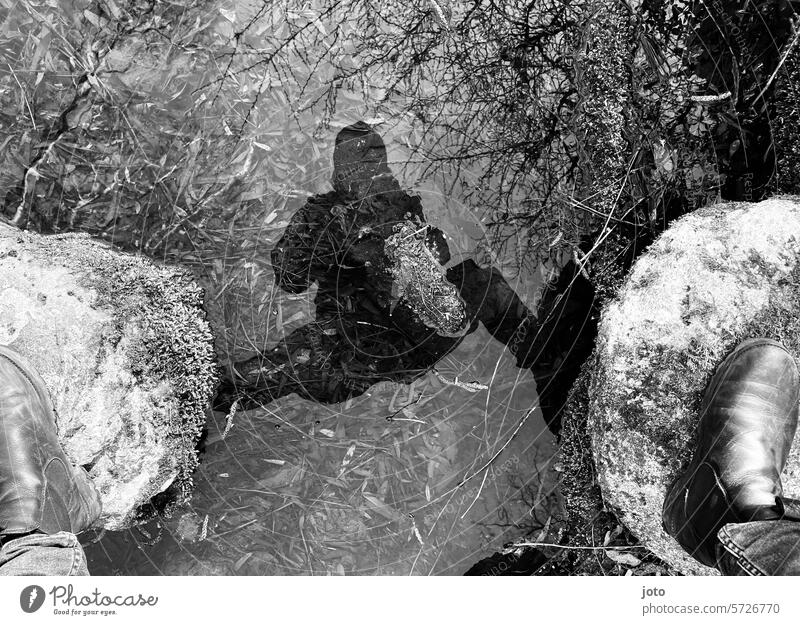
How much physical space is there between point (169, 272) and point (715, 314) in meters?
1.79

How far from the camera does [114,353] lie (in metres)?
1.73

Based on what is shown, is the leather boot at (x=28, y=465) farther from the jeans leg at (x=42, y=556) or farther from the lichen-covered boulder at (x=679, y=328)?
the lichen-covered boulder at (x=679, y=328)

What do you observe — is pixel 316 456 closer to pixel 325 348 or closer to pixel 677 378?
pixel 325 348

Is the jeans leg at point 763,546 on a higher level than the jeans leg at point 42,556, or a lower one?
lower

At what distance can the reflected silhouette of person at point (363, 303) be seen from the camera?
1.82m

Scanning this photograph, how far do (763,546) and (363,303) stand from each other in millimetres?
1353

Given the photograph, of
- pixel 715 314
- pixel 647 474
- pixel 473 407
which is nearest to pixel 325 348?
pixel 473 407

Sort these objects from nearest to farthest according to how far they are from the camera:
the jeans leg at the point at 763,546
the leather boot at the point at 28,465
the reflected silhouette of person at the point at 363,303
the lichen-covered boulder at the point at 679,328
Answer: the jeans leg at the point at 763,546, the leather boot at the point at 28,465, the lichen-covered boulder at the point at 679,328, the reflected silhouette of person at the point at 363,303

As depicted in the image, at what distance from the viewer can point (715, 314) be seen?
5.65 ft

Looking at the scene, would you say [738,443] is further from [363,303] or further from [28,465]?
[28,465]

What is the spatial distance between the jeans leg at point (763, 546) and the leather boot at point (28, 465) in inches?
75.5
